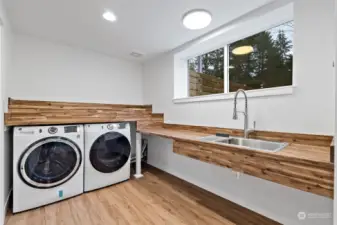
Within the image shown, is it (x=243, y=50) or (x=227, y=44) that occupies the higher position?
(x=227, y=44)

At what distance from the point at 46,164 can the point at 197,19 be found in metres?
2.43

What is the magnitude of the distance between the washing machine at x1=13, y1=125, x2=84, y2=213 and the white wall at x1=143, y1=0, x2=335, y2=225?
5.57ft

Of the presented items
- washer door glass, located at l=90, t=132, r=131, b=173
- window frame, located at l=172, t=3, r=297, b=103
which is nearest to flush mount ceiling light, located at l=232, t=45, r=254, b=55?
window frame, located at l=172, t=3, r=297, b=103

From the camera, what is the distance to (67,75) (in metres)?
2.83

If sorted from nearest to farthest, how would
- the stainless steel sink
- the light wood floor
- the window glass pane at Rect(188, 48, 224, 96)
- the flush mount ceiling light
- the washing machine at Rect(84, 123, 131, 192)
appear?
the stainless steel sink
the light wood floor
the flush mount ceiling light
the washing machine at Rect(84, 123, 131, 192)
the window glass pane at Rect(188, 48, 224, 96)

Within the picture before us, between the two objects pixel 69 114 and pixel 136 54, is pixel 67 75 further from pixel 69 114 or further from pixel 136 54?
pixel 136 54

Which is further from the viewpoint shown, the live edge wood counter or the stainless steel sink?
the stainless steel sink

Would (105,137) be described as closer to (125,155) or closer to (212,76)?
(125,155)

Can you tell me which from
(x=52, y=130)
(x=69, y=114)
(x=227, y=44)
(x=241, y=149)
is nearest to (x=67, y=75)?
(x=69, y=114)

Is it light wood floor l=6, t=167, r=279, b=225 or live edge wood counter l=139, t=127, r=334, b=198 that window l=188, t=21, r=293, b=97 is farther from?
light wood floor l=6, t=167, r=279, b=225

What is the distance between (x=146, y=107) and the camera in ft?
11.8

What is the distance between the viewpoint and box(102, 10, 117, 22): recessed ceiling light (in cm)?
190

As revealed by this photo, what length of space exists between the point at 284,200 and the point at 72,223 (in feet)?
6.76

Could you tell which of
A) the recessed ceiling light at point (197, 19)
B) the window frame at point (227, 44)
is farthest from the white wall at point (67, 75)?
the recessed ceiling light at point (197, 19)
